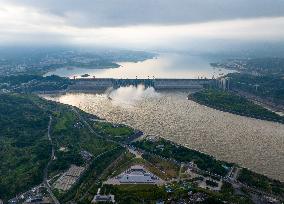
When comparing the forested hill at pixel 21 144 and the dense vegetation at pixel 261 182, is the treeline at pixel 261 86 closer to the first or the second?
the dense vegetation at pixel 261 182

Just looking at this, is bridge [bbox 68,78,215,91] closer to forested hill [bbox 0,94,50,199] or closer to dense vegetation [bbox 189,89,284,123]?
dense vegetation [bbox 189,89,284,123]

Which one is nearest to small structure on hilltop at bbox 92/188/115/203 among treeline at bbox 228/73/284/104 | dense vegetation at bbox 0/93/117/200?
dense vegetation at bbox 0/93/117/200

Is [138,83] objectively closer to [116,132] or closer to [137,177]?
[116,132]

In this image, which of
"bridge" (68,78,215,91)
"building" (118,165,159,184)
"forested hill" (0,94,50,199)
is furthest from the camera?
"bridge" (68,78,215,91)

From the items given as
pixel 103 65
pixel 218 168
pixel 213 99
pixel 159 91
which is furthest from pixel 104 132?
pixel 103 65

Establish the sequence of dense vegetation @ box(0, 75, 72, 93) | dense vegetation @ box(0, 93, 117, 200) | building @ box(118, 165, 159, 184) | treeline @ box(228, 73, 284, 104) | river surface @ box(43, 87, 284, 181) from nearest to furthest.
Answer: building @ box(118, 165, 159, 184), dense vegetation @ box(0, 93, 117, 200), river surface @ box(43, 87, 284, 181), treeline @ box(228, 73, 284, 104), dense vegetation @ box(0, 75, 72, 93)

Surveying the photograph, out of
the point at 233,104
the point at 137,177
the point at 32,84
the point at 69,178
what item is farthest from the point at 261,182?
the point at 32,84
